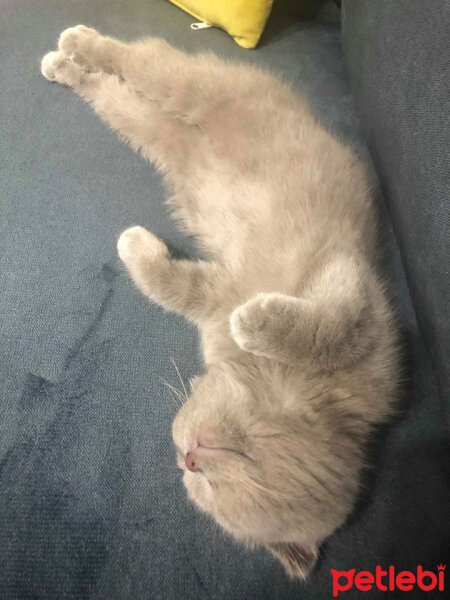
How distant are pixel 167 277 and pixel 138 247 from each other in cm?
10

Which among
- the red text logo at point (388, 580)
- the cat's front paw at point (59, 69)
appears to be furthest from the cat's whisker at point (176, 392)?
the cat's front paw at point (59, 69)

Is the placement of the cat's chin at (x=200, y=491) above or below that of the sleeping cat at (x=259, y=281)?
below

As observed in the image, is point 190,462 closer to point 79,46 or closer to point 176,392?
point 176,392

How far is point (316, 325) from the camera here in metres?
0.89

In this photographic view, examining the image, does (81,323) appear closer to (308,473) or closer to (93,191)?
(93,191)

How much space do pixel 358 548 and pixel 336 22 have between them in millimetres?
1584

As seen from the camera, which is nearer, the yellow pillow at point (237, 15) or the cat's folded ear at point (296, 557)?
the cat's folded ear at point (296, 557)

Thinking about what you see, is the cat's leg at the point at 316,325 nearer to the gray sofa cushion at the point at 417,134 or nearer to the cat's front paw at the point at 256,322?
the cat's front paw at the point at 256,322

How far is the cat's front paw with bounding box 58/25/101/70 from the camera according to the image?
123cm

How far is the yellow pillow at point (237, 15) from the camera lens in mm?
1254

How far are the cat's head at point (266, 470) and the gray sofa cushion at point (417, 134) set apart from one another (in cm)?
31

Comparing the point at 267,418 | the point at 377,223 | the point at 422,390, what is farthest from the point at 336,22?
the point at 267,418

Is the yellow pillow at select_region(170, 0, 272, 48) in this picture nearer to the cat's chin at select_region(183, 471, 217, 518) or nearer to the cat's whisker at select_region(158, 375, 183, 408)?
the cat's whisker at select_region(158, 375, 183, 408)

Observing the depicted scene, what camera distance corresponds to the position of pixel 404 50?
3.10 ft
